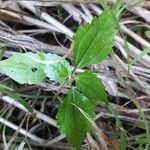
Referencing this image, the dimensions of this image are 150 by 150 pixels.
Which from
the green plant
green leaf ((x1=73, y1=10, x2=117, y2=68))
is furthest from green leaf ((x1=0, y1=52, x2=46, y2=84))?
green leaf ((x1=73, y1=10, x2=117, y2=68))

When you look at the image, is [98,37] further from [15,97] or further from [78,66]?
[15,97]

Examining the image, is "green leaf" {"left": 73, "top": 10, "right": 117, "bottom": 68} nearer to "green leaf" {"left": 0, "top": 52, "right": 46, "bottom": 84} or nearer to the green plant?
the green plant

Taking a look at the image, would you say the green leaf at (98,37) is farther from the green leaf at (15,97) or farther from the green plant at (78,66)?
the green leaf at (15,97)

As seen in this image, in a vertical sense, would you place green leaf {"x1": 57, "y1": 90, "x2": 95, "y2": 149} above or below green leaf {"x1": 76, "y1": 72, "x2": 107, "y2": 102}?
below

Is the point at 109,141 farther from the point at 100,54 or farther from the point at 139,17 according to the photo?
the point at 139,17

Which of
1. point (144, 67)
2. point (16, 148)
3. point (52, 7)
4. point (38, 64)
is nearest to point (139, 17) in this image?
point (144, 67)

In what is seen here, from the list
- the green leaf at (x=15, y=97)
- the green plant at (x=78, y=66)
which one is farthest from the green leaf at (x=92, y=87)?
the green leaf at (x=15, y=97)
